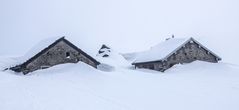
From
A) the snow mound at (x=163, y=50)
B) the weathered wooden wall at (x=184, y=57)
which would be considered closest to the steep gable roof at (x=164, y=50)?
the snow mound at (x=163, y=50)

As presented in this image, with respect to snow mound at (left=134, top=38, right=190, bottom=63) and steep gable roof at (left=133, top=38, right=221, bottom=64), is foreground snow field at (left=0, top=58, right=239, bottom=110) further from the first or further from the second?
snow mound at (left=134, top=38, right=190, bottom=63)

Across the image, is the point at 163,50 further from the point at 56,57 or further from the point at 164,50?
the point at 56,57

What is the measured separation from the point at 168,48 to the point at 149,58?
2966mm

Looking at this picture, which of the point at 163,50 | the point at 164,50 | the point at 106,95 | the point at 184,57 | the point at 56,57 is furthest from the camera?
the point at 163,50

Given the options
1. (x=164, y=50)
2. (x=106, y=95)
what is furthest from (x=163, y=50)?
(x=106, y=95)

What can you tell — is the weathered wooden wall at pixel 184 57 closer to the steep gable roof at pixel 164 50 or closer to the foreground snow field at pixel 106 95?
the steep gable roof at pixel 164 50

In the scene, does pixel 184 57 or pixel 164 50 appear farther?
pixel 164 50

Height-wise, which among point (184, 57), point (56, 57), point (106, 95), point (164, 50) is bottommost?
point (106, 95)

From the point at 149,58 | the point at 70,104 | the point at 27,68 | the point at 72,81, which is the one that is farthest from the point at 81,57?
the point at 70,104

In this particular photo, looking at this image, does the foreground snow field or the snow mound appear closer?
the foreground snow field

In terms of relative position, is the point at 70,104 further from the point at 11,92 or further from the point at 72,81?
the point at 72,81

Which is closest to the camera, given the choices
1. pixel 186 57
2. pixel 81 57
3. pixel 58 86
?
pixel 58 86

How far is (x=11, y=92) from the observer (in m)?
18.3

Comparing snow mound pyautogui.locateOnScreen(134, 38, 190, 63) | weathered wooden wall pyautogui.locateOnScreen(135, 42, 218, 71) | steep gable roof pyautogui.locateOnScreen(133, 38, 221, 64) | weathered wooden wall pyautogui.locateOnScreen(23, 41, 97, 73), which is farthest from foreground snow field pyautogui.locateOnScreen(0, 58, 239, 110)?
snow mound pyautogui.locateOnScreen(134, 38, 190, 63)
